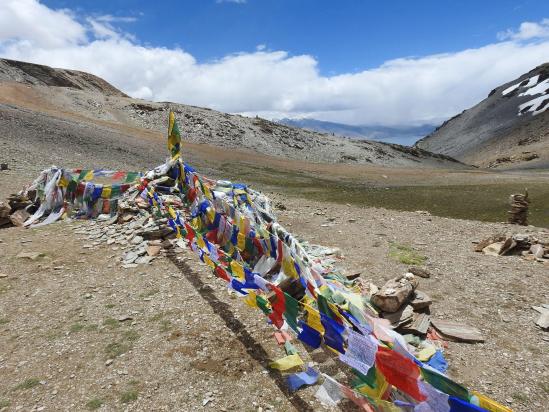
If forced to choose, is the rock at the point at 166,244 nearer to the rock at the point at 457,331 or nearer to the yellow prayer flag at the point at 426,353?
the rock at the point at 457,331

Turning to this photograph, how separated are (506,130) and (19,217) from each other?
132315 mm

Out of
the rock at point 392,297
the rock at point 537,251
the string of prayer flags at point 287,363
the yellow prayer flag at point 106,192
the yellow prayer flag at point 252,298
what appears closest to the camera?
the string of prayer flags at point 287,363

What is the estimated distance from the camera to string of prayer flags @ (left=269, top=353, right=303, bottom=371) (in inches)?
266

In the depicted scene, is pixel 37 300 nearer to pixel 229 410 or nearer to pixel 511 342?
pixel 229 410

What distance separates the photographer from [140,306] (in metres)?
9.12

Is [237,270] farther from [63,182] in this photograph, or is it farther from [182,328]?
[63,182]

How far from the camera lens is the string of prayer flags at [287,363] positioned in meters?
6.75

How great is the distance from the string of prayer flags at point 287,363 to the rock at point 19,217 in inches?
499

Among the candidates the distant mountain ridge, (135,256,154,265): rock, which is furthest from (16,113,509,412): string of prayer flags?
the distant mountain ridge

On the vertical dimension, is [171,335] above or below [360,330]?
below

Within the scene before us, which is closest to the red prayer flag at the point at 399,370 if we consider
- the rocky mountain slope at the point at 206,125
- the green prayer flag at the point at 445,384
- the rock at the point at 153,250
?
the green prayer flag at the point at 445,384

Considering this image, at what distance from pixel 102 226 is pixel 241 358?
9335mm

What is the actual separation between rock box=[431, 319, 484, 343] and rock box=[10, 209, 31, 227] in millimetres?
14611

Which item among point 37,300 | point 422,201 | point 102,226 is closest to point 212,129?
point 422,201
